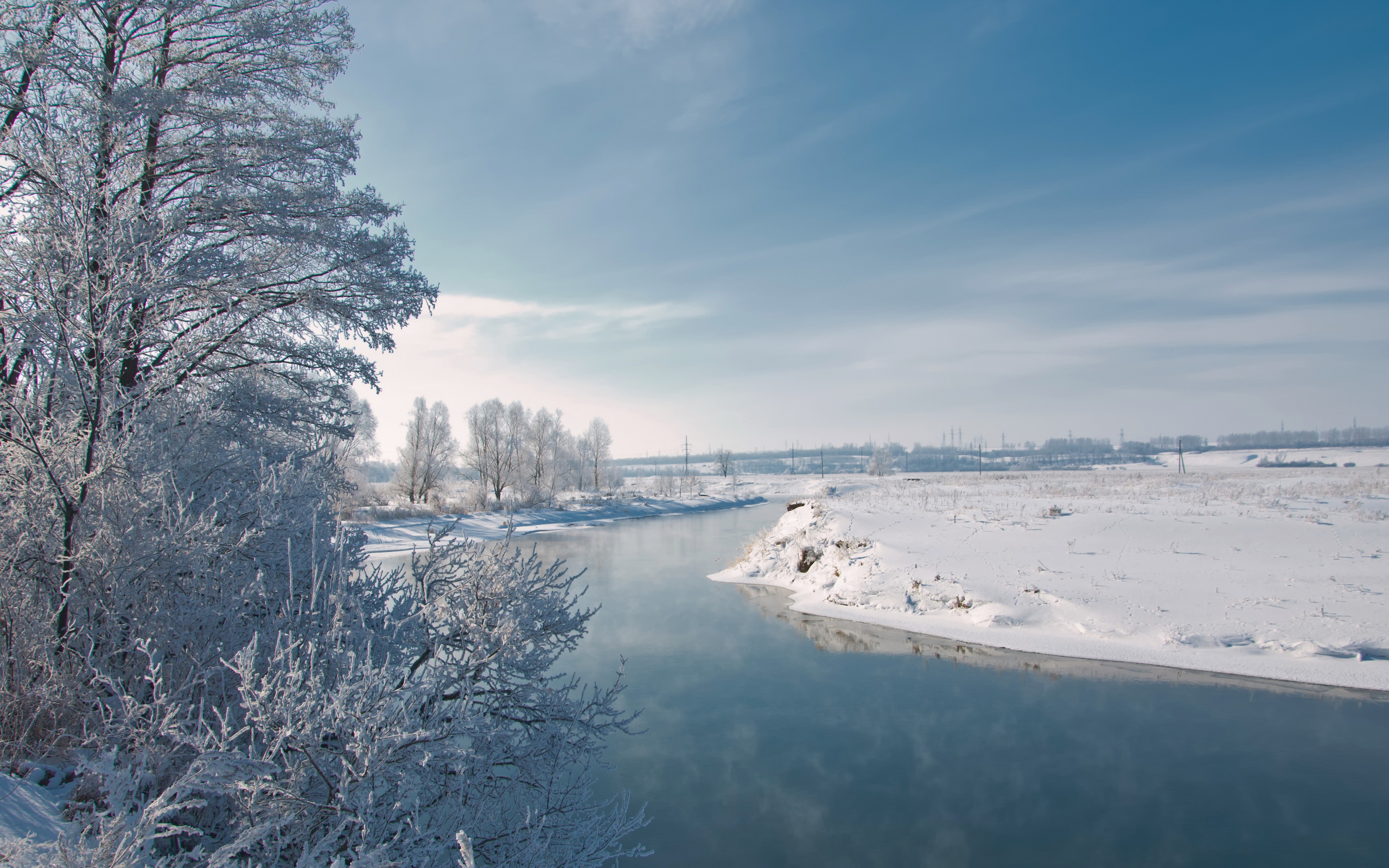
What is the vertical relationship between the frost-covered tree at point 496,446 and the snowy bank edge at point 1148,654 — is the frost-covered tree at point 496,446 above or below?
above

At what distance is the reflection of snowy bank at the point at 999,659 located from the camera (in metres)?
7.77

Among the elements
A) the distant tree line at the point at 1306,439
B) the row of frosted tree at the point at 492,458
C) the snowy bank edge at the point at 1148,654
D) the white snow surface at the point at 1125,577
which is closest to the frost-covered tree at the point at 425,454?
the row of frosted tree at the point at 492,458

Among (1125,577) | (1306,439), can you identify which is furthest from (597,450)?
(1306,439)

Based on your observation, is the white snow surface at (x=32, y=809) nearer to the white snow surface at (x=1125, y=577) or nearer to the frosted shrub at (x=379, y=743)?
the frosted shrub at (x=379, y=743)

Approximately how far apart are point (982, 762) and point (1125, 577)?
6.87 m

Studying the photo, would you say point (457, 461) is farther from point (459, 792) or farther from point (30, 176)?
point (459, 792)

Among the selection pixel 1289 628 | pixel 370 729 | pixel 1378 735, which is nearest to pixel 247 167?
pixel 370 729

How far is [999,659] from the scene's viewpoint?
9.37 m

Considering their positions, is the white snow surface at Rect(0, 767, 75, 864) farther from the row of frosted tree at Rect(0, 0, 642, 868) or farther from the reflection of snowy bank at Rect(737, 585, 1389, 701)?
the reflection of snowy bank at Rect(737, 585, 1389, 701)

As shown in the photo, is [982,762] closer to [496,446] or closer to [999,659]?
[999,659]

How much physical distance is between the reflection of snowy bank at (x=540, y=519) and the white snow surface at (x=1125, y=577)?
8.92 meters

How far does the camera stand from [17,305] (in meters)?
3.60

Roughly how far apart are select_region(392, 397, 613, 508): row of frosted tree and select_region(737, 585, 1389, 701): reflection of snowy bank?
29942 mm

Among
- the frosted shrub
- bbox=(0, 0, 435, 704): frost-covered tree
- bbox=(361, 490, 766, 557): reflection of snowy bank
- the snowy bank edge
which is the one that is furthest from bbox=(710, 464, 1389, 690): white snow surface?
bbox=(0, 0, 435, 704): frost-covered tree
